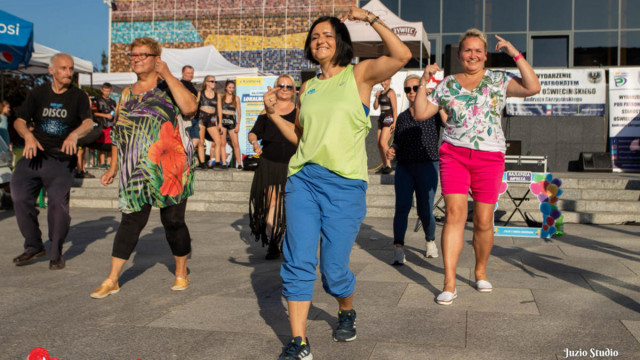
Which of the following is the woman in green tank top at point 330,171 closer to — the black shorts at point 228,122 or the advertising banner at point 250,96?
the black shorts at point 228,122

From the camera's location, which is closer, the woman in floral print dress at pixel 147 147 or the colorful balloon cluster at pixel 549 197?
the woman in floral print dress at pixel 147 147

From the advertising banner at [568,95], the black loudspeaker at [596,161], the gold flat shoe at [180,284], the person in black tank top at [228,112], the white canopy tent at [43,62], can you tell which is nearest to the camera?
the gold flat shoe at [180,284]

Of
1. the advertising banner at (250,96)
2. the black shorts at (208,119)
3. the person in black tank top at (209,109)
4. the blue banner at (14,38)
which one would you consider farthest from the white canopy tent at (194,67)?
the blue banner at (14,38)

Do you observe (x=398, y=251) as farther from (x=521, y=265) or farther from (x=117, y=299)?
(x=117, y=299)

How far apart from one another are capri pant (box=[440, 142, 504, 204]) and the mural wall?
18.1 metres

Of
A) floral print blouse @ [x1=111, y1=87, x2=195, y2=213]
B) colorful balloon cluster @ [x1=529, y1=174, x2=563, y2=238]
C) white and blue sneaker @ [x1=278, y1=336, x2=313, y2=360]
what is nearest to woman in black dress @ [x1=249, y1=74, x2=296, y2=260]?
floral print blouse @ [x1=111, y1=87, x2=195, y2=213]

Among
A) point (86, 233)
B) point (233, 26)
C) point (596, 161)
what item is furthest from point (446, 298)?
point (233, 26)

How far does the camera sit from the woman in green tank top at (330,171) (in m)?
3.21

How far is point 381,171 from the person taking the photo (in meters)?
12.6

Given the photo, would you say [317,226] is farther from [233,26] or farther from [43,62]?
[233,26]

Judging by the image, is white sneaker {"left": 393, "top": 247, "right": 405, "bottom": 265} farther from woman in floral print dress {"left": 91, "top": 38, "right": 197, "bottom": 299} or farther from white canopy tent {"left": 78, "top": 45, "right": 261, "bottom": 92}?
white canopy tent {"left": 78, "top": 45, "right": 261, "bottom": 92}

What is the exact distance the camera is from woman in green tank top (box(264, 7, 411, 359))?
10.5 feet

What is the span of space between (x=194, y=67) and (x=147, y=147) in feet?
40.8

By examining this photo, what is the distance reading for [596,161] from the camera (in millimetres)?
16281
